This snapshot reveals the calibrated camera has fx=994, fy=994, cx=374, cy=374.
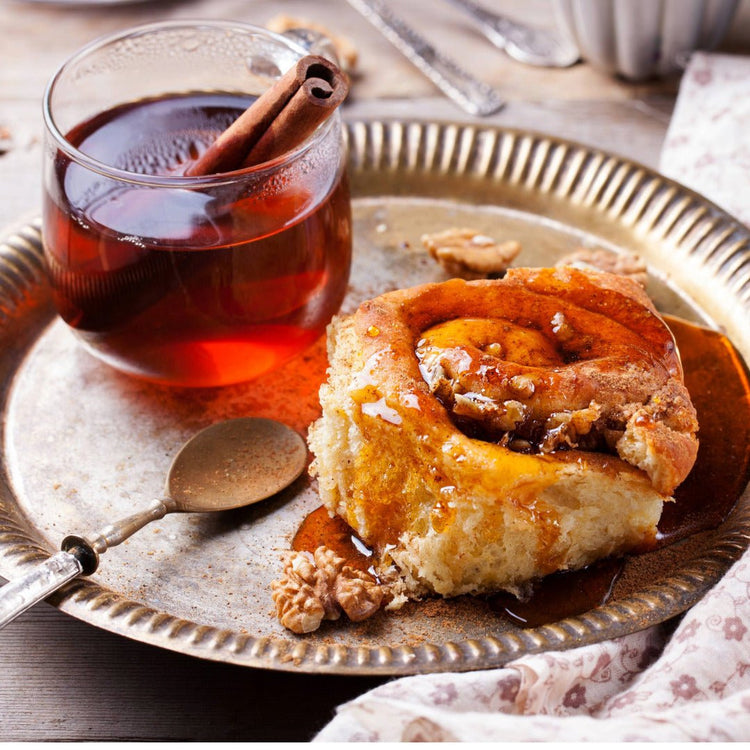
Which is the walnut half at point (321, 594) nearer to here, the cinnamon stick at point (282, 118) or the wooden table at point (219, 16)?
the wooden table at point (219, 16)

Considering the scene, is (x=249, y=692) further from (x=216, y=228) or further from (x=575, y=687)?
→ (x=216, y=228)

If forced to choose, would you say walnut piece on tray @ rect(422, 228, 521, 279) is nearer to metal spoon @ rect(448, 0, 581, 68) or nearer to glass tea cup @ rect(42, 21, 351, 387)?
glass tea cup @ rect(42, 21, 351, 387)

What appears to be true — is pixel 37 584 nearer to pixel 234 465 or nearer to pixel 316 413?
pixel 234 465

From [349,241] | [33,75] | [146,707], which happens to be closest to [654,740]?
[146,707]

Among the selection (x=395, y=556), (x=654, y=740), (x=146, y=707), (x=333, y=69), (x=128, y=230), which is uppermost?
(x=333, y=69)

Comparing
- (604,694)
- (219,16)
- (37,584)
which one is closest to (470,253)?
(604,694)

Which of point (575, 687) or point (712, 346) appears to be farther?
point (712, 346)

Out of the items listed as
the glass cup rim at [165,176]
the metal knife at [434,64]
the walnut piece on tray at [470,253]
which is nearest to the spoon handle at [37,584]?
the glass cup rim at [165,176]

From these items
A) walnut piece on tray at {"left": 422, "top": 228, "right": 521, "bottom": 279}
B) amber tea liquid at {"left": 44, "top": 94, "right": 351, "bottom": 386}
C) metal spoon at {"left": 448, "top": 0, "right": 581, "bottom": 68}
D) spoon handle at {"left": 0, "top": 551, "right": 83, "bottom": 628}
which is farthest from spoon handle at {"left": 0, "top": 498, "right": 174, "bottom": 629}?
metal spoon at {"left": 448, "top": 0, "right": 581, "bottom": 68}
